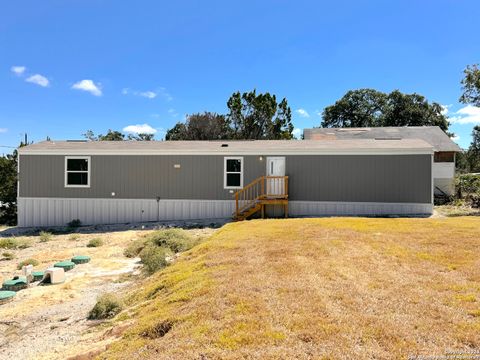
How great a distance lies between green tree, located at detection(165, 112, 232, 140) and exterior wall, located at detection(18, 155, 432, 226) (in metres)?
22.9

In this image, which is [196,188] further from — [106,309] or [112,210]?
[106,309]

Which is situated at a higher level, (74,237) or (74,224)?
(74,224)

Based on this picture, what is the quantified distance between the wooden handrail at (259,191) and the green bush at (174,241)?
401 centimetres

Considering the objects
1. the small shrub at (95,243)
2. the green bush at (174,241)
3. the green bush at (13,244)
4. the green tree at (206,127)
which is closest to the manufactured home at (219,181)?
the green bush at (13,244)

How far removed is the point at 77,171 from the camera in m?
15.2

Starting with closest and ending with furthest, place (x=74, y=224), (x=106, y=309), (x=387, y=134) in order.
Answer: (x=106, y=309) → (x=74, y=224) → (x=387, y=134)

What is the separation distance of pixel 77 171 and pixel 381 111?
44221mm

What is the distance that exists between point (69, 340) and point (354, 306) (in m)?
3.52

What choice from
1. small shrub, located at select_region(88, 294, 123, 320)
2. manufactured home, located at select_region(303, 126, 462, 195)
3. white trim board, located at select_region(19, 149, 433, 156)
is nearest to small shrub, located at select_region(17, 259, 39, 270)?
small shrub, located at select_region(88, 294, 123, 320)

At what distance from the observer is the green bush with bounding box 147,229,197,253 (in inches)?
360

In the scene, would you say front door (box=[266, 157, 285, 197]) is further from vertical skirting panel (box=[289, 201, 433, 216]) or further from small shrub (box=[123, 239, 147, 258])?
small shrub (box=[123, 239, 147, 258])

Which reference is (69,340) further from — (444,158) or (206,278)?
(444,158)

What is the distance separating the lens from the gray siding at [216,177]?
13.6m

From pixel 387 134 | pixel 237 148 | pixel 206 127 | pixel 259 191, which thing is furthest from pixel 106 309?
pixel 206 127
